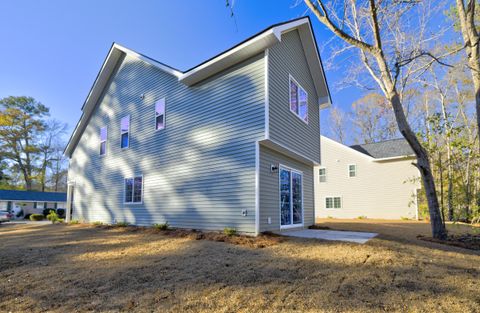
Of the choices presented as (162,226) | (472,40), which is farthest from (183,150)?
(472,40)

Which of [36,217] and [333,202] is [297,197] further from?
[36,217]

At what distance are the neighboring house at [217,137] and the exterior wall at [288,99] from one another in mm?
35

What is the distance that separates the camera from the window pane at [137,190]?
11.5m

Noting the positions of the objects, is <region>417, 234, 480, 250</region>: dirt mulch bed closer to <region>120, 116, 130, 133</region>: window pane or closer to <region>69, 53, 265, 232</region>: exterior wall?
<region>69, 53, 265, 232</region>: exterior wall

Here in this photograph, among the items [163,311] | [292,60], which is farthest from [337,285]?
[292,60]

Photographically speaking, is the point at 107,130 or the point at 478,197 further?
the point at 107,130

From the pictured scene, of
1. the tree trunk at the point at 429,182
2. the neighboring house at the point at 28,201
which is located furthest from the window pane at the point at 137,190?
the neighboring house at the point at 28,201

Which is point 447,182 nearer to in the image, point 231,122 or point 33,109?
point 231,122

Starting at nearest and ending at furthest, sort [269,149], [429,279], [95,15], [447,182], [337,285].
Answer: [337,285]
[429,279]
[269,149]
[447,182]
[95,15]

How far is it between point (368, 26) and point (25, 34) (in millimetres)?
16245

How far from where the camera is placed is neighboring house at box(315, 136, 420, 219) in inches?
771

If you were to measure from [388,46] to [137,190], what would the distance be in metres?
11.9

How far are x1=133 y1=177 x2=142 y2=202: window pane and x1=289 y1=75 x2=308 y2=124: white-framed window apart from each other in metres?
6.73

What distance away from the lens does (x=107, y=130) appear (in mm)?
14195
